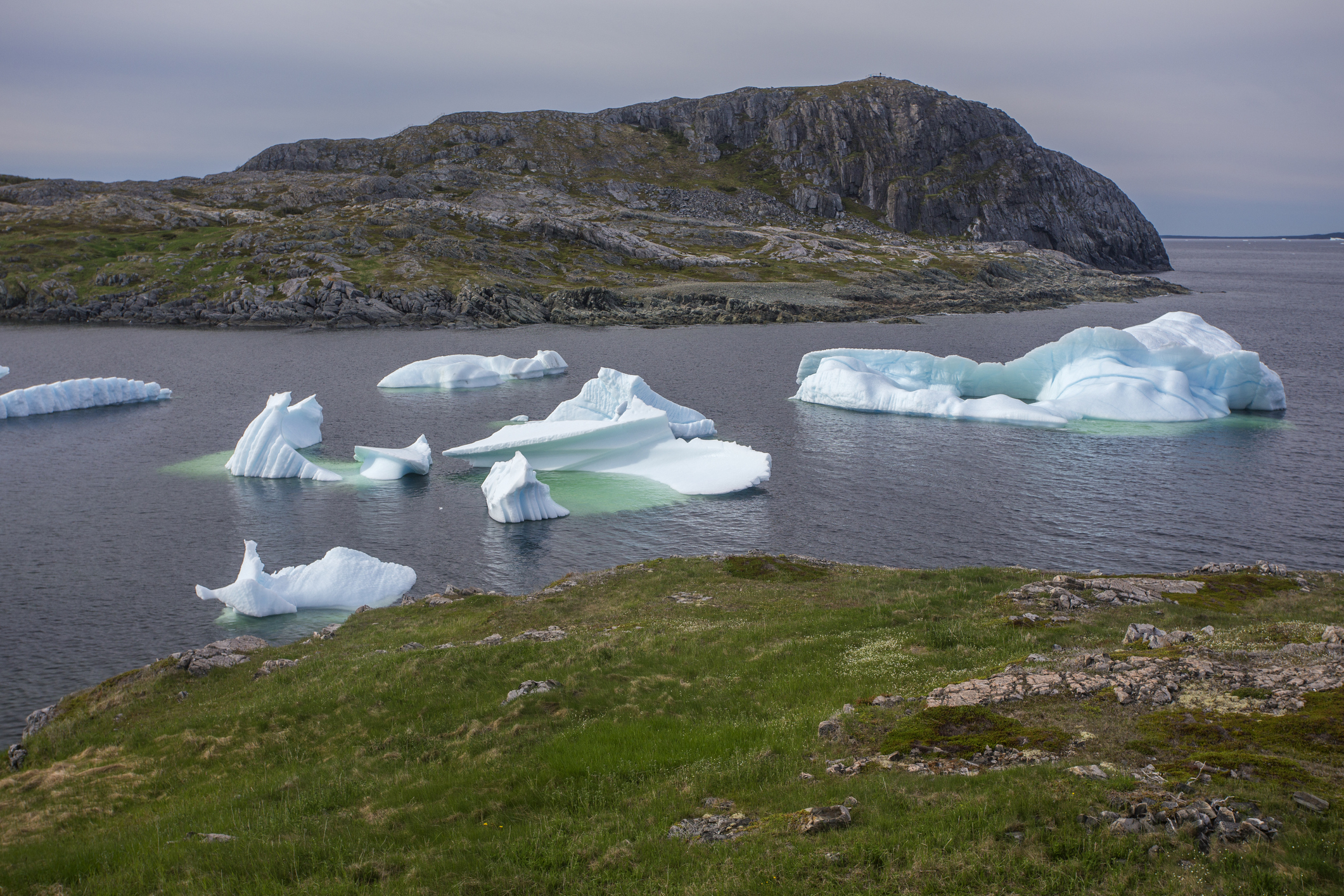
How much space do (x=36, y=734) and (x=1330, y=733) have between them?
25.8 metres

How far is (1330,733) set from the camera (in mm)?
11805

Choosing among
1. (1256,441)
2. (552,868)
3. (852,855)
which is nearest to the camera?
(852,855)

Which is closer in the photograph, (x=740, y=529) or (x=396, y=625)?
(x=396, y=625)

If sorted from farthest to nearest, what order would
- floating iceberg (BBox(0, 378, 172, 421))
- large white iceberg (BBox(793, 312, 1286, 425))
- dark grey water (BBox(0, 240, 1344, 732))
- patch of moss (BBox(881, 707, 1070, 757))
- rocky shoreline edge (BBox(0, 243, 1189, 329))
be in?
1. rocky shoreline edge (BBox(0, 243, 1189, 329))
2. floating iceberg (BBox(0, 378, 172, 421))
3. large white iceberg (BBox(793, 312, 1286, 425))
4. dark grey water (BBox(0, 240, 1344, 732))
5. patch of moss (BBox(881, 707, 1070, 757))

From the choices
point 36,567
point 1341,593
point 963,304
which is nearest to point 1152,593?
point 1341,593

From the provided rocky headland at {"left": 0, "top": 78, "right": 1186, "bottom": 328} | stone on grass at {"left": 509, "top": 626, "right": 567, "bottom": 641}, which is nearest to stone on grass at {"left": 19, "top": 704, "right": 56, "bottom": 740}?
stone on grass at {"left": 509, "top": 626, "right": 567, "bottom": 641}

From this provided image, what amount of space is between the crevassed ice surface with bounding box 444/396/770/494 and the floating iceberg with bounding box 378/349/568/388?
32.8 meters

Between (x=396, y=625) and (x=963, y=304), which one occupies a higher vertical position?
(x=963, y=304)

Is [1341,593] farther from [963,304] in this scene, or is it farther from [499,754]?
[963,304]

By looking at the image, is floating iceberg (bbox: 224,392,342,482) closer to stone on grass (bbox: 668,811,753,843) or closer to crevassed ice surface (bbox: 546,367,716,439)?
crevassed ice surface (bbox: 546,367,716,439)

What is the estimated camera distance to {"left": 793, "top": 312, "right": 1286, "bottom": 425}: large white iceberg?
221ft

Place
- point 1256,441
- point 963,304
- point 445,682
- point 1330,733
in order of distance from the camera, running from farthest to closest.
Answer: point 963,304 → point 1256,441 → point 445,682 → point 1330,733

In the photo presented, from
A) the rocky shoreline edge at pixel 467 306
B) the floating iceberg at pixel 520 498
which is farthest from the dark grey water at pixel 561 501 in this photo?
the rocky shoreline edge at pixel 467 306

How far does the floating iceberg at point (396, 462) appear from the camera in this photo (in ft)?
172
